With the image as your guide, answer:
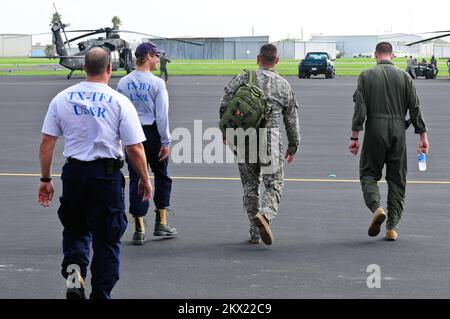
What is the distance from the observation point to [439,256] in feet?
28.0

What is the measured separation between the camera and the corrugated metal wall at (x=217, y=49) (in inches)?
6860

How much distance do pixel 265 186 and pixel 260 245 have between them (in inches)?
22.0

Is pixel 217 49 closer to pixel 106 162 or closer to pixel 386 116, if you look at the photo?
pixel 386 116

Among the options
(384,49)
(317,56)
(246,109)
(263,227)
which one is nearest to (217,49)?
(317,56)

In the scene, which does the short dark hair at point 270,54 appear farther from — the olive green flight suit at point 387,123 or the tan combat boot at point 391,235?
the tan combat boot at point 391,235

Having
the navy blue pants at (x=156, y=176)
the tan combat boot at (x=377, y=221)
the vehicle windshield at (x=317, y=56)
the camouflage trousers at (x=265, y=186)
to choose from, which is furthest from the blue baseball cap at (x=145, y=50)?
the vehicle windshield at (x=317, y=56)

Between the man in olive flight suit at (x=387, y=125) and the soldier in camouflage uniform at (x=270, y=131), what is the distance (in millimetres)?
808

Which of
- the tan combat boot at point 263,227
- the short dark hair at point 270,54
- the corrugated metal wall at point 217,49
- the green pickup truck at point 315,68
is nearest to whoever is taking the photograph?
the tan combat boot at point 263,227

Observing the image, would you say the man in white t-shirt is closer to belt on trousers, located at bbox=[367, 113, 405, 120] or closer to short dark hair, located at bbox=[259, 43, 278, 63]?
short dark hair, located at bbox=[259, 43, 278, 63]

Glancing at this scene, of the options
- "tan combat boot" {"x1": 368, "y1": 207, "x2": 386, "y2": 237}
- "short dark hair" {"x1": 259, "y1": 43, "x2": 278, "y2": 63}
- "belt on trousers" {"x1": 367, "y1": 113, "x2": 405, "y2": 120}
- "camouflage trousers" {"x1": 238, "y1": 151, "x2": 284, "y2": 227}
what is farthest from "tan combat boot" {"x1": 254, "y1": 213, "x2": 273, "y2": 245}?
"belt on trousers" {"x1": 367, "y1": 113, "x2": 405, "y2": 120}

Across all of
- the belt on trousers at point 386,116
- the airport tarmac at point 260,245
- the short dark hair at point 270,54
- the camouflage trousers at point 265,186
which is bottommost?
the airport tarmac at point 260,245

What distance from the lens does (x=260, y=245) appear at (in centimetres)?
916

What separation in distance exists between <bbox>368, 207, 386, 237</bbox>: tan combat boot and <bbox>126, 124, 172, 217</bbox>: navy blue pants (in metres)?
2.03

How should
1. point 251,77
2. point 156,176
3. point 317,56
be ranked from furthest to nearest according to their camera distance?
point 317,56 → point 156,176 → point 251,77
